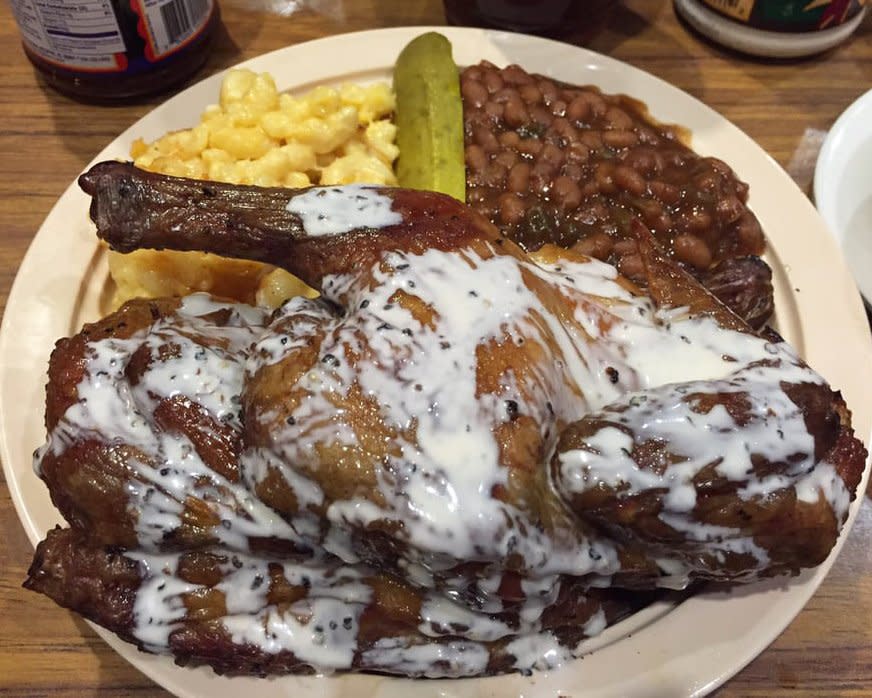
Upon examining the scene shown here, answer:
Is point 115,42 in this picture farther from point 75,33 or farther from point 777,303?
point 777,303

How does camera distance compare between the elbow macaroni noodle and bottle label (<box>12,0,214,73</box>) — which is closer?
the elbow macaroni noodle

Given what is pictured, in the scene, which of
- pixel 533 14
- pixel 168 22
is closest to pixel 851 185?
pixel 533 14

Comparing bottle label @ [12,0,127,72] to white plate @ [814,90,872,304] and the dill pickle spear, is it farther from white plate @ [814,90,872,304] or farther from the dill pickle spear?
white plate @ [814,90,872,304]

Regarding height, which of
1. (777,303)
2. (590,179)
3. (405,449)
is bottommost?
(777,303)

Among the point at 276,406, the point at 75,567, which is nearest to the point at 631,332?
the point at 276,406

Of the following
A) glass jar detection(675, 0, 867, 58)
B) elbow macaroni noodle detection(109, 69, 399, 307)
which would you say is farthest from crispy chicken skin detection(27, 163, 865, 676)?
glass jar detection(675, 0, 867, 58)

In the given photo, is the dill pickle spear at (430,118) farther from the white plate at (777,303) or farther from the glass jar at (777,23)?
the glass jar at (777,23)
